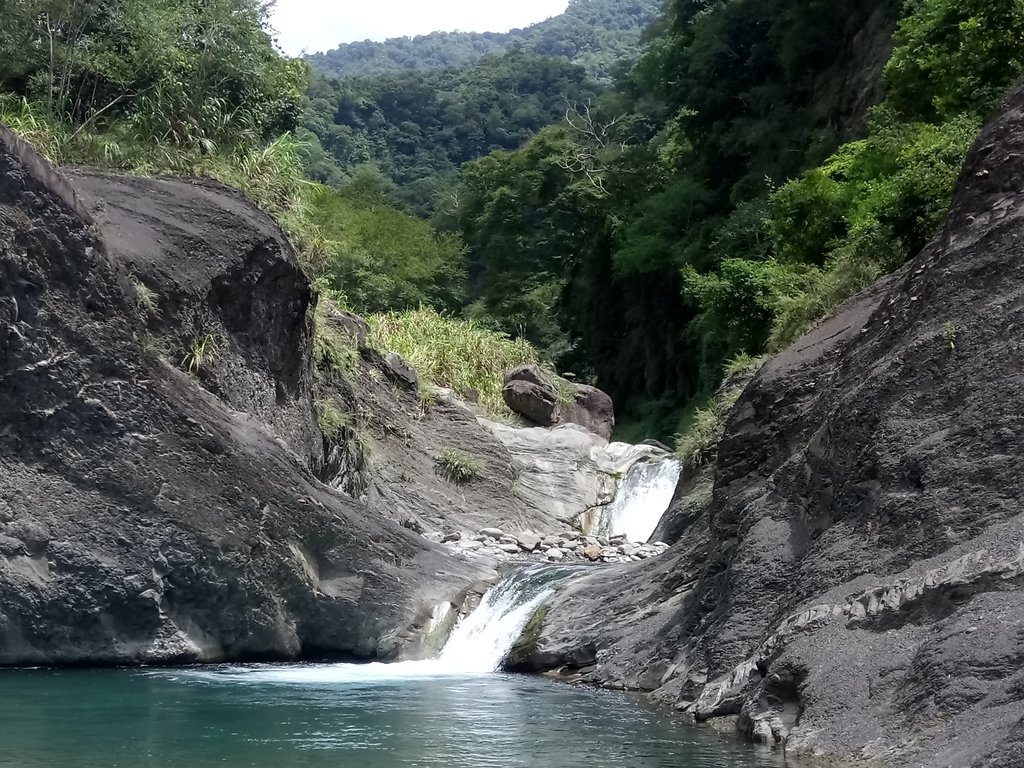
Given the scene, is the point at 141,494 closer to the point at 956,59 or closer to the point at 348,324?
the point at 348,324

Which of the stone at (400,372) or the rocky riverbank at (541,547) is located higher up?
the stone at (400,372)

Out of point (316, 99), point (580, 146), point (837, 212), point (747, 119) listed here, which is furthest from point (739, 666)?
point (316, 99)

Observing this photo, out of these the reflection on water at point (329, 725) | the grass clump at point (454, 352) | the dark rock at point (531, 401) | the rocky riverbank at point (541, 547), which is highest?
the grass clump at point (454, 352)

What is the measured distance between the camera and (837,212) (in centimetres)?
2444

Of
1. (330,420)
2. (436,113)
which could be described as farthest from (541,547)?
(436,113)

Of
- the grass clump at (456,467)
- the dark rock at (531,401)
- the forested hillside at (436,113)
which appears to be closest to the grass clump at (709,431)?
the grass clump at (456,467)

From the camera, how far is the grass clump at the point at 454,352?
34.1 m

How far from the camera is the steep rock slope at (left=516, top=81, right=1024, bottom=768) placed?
31.0 feet

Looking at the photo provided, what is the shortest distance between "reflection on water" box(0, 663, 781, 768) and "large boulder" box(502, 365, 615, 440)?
18.3 metres

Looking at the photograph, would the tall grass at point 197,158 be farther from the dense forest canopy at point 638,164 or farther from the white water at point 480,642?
the white water at point 480,642

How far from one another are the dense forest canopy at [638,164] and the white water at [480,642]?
5.36 m

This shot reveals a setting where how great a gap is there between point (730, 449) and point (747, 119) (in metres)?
28.1

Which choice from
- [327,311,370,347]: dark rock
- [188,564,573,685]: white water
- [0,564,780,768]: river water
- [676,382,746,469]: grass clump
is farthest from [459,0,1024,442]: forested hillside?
[0,564,780,768]: river water

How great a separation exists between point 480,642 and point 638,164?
33026mm
